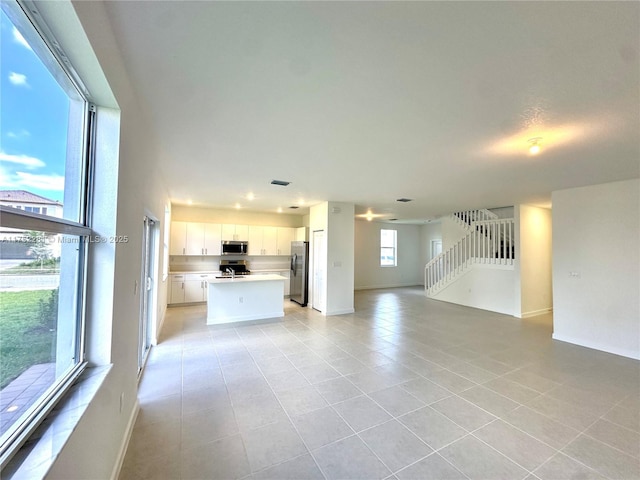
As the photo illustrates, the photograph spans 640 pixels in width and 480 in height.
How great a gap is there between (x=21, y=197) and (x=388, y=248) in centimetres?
1075

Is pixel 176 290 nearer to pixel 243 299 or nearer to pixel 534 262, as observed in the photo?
pixel 243 299

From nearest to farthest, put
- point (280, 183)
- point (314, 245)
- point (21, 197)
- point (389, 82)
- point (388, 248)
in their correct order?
point (21, 197)
point (389, 82)
point (280, 183)
point (314, 245)
point (388, 248)

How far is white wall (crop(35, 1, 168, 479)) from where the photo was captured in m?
1.13

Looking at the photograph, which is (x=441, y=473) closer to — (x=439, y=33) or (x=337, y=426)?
(x=337, y=426)

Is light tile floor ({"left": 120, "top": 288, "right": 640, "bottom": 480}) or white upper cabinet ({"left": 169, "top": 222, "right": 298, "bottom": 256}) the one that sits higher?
white upper cabinet ({"left": 169, "top": 222, "right": 298, "bottom": 256})

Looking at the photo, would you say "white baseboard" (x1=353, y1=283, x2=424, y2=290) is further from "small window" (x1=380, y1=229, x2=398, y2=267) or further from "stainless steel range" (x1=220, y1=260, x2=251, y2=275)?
"stainless steel range" (x1=220, y1=260, x2=251, y2=275)

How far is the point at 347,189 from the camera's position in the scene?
16.5 ft

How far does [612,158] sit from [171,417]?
5.59 metres

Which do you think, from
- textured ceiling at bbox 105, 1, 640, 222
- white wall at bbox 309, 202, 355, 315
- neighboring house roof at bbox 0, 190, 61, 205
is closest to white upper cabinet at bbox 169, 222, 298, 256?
white wall at bbox 309, 202, 355, 315

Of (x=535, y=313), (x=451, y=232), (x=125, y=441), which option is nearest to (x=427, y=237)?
(x=451, y=232)

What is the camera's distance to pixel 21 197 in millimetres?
1003

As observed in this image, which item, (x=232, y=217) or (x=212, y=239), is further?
(x=232, y=217)

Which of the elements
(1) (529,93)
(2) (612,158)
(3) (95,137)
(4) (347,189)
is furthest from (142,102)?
(2) (612,158)

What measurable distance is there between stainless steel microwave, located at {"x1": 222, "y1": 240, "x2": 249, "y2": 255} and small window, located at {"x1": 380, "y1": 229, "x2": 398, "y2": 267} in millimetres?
5584
